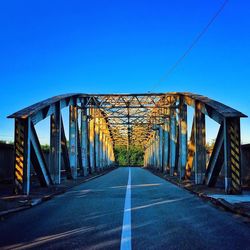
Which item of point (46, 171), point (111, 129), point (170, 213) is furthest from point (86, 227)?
point (111, 129)

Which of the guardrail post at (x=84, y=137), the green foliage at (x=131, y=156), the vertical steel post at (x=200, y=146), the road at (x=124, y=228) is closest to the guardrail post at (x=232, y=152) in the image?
the road at (x=124, y=228)

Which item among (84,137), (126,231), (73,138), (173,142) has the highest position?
(84,137)

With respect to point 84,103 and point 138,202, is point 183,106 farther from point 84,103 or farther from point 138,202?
point 138,202

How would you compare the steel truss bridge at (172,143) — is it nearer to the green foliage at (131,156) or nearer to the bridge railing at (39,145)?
the bridge railing at (39,145)

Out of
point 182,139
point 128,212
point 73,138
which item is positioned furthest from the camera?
point 73,138

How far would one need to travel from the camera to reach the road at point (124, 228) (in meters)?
5.87

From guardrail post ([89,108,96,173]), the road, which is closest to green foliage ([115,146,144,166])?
guardrail post ([89,108,96,173])

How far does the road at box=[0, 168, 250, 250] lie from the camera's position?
5868mm

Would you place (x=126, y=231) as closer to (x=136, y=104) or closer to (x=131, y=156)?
(x=136, y=104)

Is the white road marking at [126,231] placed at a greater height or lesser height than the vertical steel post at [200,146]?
lesser

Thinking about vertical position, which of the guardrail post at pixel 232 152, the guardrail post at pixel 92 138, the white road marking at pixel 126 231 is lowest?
the white road marking at pixel 126 231

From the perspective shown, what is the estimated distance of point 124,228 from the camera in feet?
23.4

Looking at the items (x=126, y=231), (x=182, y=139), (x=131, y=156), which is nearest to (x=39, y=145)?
(x=126, y=231)

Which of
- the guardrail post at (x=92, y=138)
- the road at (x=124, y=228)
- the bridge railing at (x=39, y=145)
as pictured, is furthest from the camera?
the guardrail post at (x=92, y=138)
